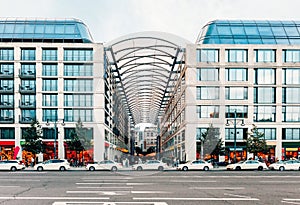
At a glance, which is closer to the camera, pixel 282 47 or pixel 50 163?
pixel 50 163

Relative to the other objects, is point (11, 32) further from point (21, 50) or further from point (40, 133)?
point (40, 133)

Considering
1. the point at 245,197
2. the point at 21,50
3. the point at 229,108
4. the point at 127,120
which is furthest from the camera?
the point at 21,50

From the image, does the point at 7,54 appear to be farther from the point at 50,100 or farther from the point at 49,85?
the point at 50,100

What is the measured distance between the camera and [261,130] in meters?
55.2

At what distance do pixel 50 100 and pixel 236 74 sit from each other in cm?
3186

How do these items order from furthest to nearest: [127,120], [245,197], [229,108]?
1. [229,108]
2. [127,120]
3. [245,197]

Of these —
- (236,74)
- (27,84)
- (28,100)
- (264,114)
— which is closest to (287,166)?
(264,114)

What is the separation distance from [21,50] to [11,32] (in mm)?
4381

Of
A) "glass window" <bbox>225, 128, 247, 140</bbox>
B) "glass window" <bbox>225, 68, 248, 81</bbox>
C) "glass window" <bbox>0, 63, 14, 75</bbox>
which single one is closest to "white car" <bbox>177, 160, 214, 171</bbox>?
"glass window" <bbox>225, 128, 247, 140</bbox>

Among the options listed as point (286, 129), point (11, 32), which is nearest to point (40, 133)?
point (11, 32)

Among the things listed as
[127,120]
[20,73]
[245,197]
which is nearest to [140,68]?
[127,120]

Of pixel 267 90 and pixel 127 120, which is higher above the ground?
pixel 267 90

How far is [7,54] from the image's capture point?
59.1 m

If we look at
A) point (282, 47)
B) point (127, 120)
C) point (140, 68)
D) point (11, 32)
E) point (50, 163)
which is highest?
point (11, 32)
